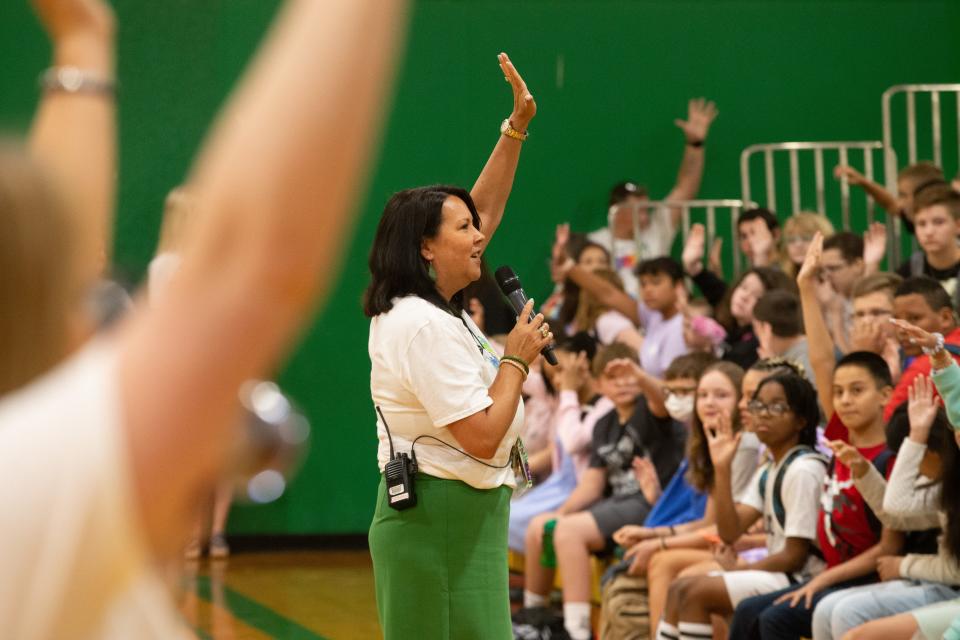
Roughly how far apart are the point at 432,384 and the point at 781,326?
117 inches

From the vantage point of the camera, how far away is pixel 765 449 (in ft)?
16.6

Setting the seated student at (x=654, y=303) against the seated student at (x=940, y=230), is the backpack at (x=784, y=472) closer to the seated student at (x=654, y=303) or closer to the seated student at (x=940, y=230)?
the seated student at (x=940, y=230)

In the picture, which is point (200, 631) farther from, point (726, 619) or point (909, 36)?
point (909, 36)

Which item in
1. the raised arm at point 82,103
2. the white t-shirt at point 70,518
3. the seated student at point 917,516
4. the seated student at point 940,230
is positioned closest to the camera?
the white t-shirt at point 70,518

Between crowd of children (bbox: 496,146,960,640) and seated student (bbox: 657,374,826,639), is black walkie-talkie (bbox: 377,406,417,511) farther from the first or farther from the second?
seated student (bbox: 657,374,826,639)

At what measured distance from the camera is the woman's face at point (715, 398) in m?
4.92

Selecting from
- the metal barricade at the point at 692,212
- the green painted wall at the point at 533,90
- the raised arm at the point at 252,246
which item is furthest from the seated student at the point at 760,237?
the raised arm at the point at 252,246

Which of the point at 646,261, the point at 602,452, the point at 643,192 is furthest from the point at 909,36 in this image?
the point at 602,452

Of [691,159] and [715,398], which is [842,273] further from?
[691,159]

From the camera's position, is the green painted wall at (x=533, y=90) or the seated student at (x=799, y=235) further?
the green painted wall at (x=533, y=90)

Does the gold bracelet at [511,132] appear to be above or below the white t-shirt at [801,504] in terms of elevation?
above

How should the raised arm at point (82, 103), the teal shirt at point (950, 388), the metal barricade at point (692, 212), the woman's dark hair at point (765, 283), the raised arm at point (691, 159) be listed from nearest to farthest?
the raised arm at point (82, 103)
the teal shirt at point (950, 388)
the woman's dark hair at point (765, 283)
the metal barricade at point (692, 212)
the raised arm at point (691, 159)

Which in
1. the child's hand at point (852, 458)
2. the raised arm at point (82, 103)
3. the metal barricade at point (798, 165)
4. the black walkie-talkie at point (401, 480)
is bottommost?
the child's hand at point (852, 458)

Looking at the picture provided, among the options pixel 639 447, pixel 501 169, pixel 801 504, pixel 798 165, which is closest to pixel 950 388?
pixel 801 504
